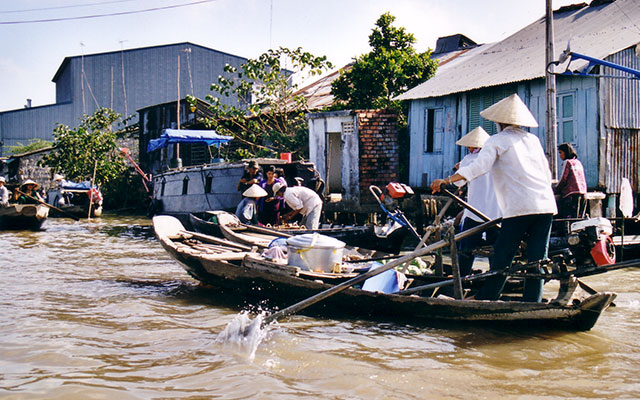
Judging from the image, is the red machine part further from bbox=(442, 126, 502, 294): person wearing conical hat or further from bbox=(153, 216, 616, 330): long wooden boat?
bbox=(442, 126, 502, 294): person wearing conical hat

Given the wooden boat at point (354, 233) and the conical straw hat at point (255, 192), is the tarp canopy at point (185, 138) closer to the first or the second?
the conical straw hat at point (255, 192)

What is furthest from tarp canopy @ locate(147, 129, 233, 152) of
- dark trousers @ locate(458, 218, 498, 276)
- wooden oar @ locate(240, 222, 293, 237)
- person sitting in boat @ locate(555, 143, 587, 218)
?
dark trousers @ locate(458, 218, 498, 276)

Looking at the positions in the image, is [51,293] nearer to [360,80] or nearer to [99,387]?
[99,387]

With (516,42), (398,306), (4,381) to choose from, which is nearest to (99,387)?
(4,381)

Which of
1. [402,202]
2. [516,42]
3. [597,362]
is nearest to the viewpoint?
[597,362]

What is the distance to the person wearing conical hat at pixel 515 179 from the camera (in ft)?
15.4

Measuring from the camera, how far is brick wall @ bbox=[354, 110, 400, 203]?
592 inches

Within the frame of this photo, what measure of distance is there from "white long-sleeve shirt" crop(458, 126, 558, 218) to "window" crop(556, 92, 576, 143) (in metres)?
7.16

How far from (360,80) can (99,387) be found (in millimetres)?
13976

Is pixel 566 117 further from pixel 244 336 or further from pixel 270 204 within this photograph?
pixel 244 336

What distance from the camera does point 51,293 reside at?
24.6ft

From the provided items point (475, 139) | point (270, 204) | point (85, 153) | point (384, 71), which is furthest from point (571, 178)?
point (85, 153)

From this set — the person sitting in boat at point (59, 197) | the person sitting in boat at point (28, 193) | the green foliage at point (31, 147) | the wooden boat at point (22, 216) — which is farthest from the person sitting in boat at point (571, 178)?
the green foliage at point (31, 147)

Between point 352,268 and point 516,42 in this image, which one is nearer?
point 352,268
